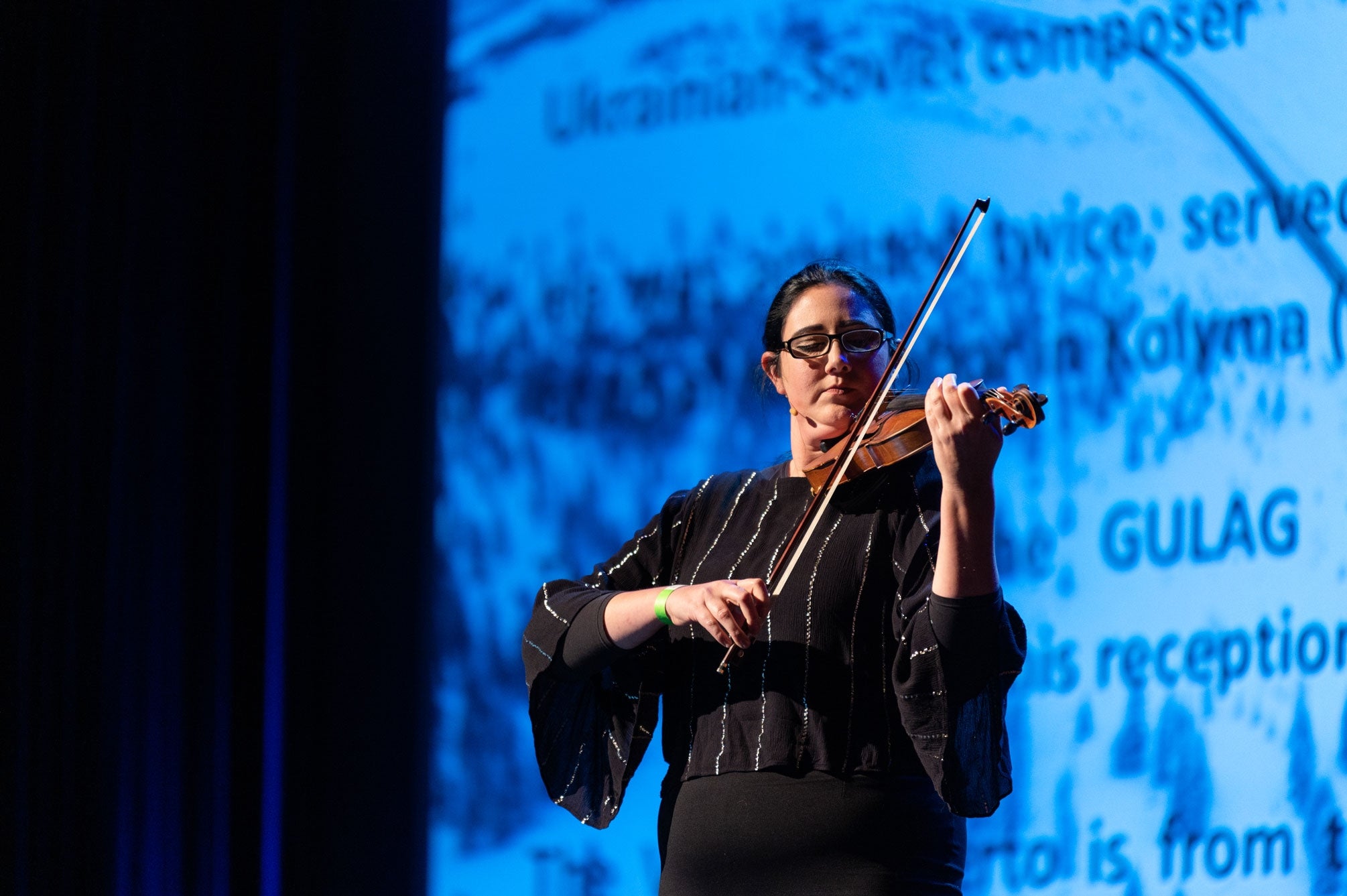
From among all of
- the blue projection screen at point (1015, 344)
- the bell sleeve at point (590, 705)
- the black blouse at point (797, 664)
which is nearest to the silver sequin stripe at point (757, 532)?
the black blouse at point (797, 664)

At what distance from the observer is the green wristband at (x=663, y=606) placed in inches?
46.7

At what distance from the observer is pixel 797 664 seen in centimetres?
116

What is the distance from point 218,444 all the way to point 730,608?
1.32 m

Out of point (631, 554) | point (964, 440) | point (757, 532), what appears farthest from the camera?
point (631, 554)

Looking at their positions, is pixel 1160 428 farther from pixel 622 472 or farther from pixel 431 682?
pixel 431 682

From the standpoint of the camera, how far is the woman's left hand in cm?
105

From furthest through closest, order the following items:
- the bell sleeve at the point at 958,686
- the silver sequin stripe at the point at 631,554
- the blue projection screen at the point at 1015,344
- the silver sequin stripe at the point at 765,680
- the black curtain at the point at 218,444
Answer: the black curtain at the point at 218,444
the blue projection screen at the point at 1015,344
the silver sequin stripe at the point at 631,554
the silver sequin stripe at the point at 765,680
the bell sleeve at the point at 958,686

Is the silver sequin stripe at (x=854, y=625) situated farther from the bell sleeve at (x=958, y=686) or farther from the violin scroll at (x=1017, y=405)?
the violin scroll at (x=1017, y=405)

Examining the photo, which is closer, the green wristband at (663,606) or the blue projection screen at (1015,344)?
the green wristband at (663,606)

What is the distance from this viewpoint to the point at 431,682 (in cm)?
208

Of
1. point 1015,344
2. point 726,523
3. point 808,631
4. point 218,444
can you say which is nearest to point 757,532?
point 726,523

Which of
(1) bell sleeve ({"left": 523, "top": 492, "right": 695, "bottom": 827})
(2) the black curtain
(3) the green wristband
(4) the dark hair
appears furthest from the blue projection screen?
(3) the green wristband

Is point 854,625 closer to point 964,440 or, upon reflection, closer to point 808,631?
point 808,631

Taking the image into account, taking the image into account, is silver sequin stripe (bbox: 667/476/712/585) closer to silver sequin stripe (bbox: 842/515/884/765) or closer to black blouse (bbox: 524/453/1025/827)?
black blouse (bbox: 524/453/1025/827)
